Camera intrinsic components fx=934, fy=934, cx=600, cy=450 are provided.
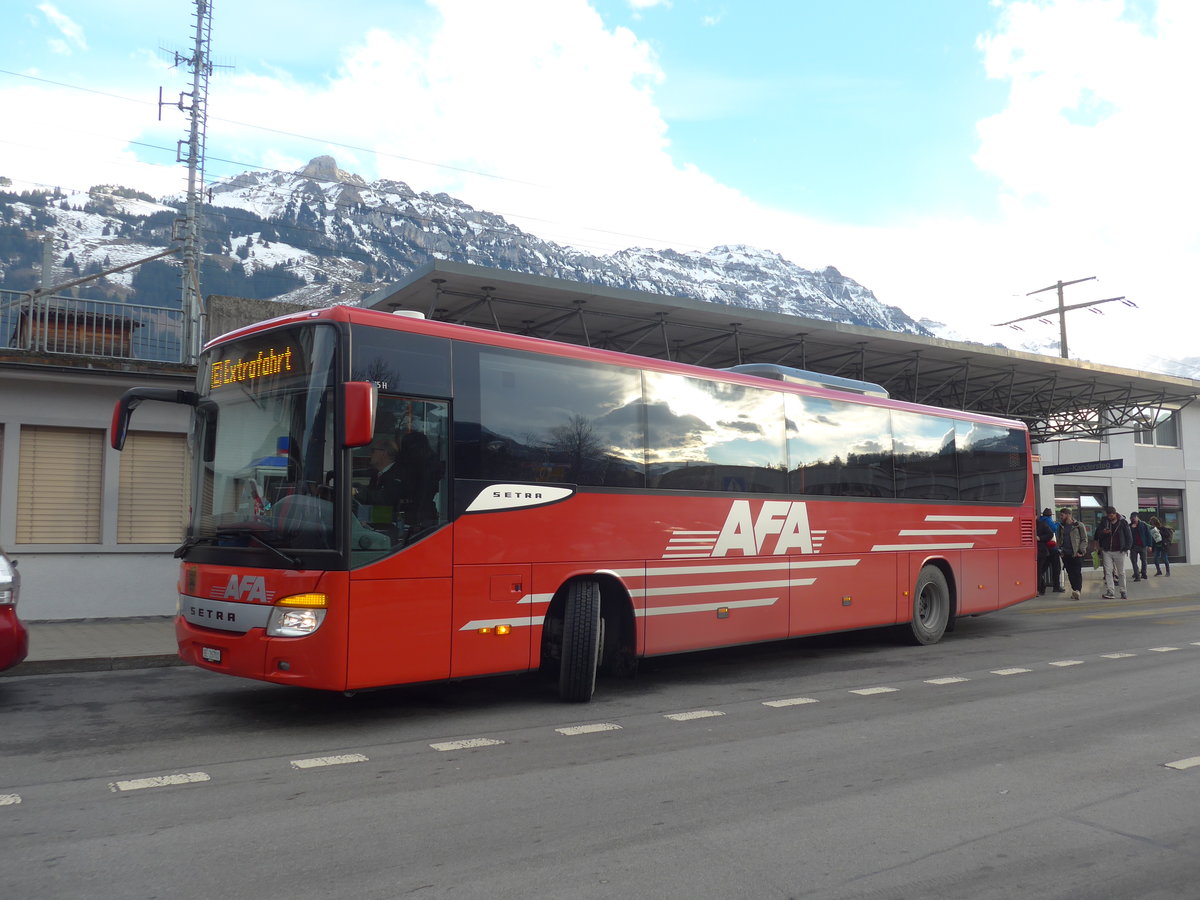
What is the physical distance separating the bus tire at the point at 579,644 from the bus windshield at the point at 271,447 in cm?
231

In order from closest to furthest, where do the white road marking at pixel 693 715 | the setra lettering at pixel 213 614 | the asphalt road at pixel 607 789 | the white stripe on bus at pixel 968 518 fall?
the asphalt road at pixel 607 789 → the setra lettering at pixel 213 614 → the white road marking at pixel 693 715 → the white stripe on bus at pixel 968 518

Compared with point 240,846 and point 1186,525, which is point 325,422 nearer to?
point 240,846

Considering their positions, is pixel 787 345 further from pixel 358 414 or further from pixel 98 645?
pixel 358 414

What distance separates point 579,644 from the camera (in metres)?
8.05

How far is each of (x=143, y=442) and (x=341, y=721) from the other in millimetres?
8641

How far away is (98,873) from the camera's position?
4.03 metres

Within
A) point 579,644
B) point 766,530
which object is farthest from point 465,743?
point 766,530

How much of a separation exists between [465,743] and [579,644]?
1.68m

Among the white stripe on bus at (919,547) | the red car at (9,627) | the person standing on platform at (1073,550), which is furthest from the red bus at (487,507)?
the person standing on platform at (1073,550)

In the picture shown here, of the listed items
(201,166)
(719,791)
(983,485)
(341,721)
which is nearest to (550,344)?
(341,721)

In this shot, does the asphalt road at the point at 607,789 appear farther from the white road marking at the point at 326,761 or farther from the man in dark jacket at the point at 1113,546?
the man in dark jacket at the point at 1113,546

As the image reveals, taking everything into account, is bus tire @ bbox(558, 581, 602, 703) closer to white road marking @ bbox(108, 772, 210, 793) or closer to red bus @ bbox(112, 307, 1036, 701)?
red bus @ bbox(112, 307, 1036, 701)

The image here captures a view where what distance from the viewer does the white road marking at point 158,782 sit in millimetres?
5387

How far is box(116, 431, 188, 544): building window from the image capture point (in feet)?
45.3
